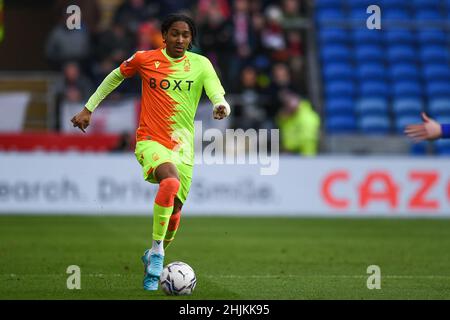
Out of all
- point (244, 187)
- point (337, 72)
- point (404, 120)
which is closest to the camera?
point (244, 187)

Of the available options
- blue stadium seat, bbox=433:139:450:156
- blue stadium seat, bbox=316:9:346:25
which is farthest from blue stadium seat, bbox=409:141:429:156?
blue stadium seat, bbox=316:9:346:25

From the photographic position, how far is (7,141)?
781 inches

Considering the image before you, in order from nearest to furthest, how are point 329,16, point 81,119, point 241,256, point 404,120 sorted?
point 81,119, point 241,256, point 404,120, point 329,16

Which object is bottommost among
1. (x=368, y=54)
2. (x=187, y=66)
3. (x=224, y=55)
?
(x=187, y=66)

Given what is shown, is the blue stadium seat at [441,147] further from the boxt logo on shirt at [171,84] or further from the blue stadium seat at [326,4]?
the boxt logo on shirt at [171,84]

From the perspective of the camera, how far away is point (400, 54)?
2464 cm

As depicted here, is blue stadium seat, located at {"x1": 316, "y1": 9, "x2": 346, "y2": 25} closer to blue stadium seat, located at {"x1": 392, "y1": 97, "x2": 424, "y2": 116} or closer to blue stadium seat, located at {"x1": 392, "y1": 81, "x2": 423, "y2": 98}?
blue stadium seat, located at {"x1": 392, "y1": 81, "x2": 423, "y2": 98}

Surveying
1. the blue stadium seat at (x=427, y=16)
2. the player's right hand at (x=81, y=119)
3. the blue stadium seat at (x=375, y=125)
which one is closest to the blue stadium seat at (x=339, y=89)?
the blue stadium seat at (x=375, y=125)

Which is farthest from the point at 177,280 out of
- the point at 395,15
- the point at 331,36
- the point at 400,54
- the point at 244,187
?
the point at 395,15

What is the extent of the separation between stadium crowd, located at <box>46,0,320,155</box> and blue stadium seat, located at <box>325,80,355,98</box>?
97 centimetres

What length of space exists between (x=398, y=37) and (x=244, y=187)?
301 inches

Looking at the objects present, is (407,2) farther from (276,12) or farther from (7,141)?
(7,141)

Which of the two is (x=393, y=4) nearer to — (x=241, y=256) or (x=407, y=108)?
(x=407, y=108)

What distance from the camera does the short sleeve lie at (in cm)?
966
